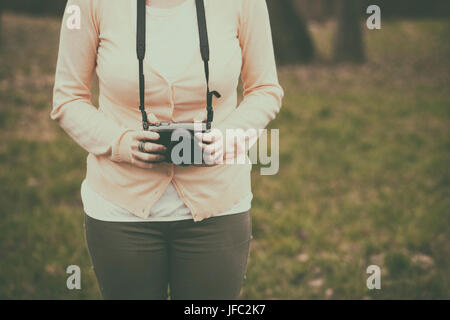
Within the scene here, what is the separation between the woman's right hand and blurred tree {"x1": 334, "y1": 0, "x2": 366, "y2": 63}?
9407 millimetres

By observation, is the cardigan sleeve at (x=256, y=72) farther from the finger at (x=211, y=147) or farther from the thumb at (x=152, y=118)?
the thumb at (x=152, y=118)

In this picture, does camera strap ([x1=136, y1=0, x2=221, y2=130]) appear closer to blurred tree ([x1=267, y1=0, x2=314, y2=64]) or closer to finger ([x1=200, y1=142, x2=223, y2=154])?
finger ([x1=200, y1=142, x2=223, y2=154])

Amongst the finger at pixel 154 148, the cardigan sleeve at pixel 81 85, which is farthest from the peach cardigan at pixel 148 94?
the finger at pixel 154 148

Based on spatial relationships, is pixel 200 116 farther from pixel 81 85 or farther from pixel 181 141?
pixel 81 85

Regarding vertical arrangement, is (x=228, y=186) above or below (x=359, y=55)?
below

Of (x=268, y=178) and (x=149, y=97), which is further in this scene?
(x=268, y=178)

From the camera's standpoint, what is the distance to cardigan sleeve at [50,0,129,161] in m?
1.62

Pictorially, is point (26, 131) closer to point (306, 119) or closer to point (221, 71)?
point (306, 119)

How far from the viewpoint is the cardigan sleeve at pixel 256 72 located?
1701 mm

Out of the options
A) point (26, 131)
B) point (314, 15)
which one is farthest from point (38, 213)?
point (314, 15)

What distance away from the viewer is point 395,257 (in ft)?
12.0

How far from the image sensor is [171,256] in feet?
5.96
